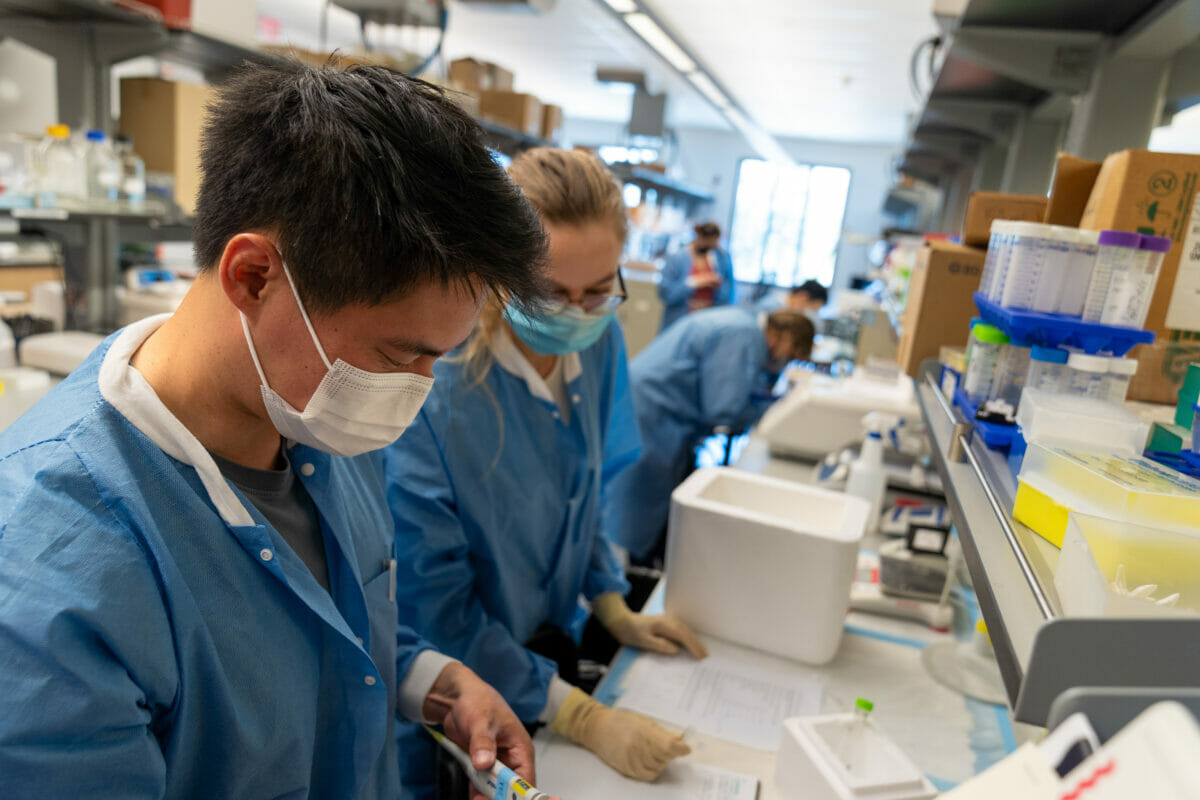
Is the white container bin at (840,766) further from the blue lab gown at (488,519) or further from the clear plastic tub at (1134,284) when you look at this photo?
the clear plastic tub at (1134,284)

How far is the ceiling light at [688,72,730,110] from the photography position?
755 centimetres

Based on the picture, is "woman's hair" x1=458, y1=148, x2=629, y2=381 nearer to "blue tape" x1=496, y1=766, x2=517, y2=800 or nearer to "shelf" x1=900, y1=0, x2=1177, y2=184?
"blue tape" x1=496, y1=766, x2=517, y2=800

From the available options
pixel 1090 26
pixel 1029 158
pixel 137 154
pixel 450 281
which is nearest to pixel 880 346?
pixel 1029 158

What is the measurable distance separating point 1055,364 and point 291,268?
1.05 meters

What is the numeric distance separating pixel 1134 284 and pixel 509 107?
3694 mm

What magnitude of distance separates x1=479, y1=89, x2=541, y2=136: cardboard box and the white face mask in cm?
362

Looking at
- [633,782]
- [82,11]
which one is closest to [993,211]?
[633,782]

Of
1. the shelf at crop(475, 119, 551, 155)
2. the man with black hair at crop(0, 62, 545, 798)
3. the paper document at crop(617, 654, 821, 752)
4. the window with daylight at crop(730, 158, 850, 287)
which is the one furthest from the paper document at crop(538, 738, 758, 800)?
the window with daylight at crop(730, 158, 850, 287)

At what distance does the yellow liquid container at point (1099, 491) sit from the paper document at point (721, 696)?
0.73 metres

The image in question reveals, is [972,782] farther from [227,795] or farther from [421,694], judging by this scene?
[421,694]

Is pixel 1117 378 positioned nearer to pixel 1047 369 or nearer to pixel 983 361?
A: pixel 1047 369

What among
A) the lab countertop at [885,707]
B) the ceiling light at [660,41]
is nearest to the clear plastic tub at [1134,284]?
the lab countertop at [885,707]

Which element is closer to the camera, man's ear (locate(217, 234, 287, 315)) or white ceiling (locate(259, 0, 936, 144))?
man's ear (locate(217, 234, 287, 315))

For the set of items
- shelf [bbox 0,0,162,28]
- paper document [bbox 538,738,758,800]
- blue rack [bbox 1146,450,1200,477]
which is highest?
shelf [bbox 0,0,162,28]
